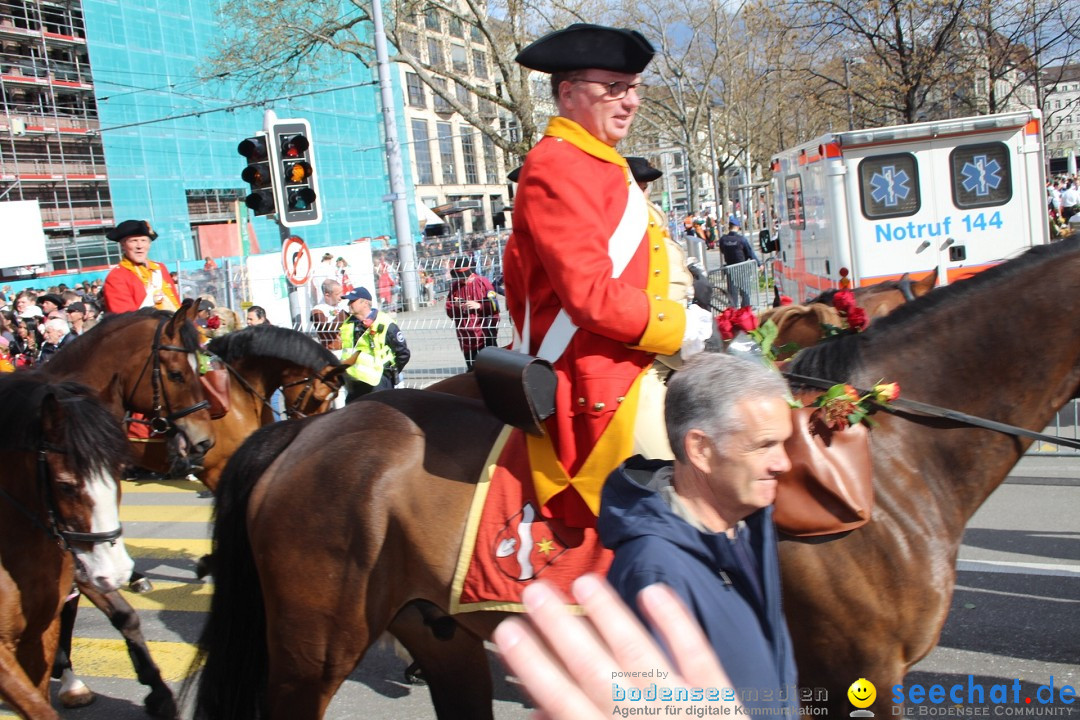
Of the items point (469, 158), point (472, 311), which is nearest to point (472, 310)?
point (472, 311)

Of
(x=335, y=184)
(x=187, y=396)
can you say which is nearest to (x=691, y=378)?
(x=187, y=396)

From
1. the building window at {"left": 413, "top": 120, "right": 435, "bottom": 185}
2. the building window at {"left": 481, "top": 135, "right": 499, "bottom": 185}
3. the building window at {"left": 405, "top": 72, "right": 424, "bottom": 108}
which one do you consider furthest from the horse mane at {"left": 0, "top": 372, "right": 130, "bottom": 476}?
the building window at {"left": 481, "top": 135, "right": 499, "bottom": 185}

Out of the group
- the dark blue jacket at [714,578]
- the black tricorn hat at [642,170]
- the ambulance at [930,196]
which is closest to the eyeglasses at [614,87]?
the black tricorn hat at [642,170]

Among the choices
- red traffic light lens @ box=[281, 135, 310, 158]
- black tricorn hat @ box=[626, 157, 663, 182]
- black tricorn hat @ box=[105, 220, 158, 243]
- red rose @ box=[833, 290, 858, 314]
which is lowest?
red rose @ box=[833, 290, 858, 314]

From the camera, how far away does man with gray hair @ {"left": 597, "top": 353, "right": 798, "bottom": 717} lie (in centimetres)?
161

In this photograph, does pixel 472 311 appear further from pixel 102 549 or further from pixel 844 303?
pixel 844 303

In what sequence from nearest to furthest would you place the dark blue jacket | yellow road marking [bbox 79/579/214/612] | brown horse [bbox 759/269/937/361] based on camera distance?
the dark blue jacket, brown horse [bbox 759/269/937/361], yellow road marking [bbox 79/579/214/612]

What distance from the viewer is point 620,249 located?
2.72 metres

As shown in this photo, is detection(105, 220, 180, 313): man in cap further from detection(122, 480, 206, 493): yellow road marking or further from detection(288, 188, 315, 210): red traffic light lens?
detection(122, 480, 206, 493): yellow road marking

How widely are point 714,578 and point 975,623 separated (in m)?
3.82

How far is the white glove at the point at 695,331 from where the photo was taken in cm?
264

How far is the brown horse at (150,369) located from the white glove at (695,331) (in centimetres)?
399

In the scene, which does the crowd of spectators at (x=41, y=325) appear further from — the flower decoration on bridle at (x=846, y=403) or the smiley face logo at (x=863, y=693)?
the smiley face logo at (x=863, y=693)

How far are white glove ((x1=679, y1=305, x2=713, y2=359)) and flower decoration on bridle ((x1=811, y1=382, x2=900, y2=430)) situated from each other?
1.40ft
